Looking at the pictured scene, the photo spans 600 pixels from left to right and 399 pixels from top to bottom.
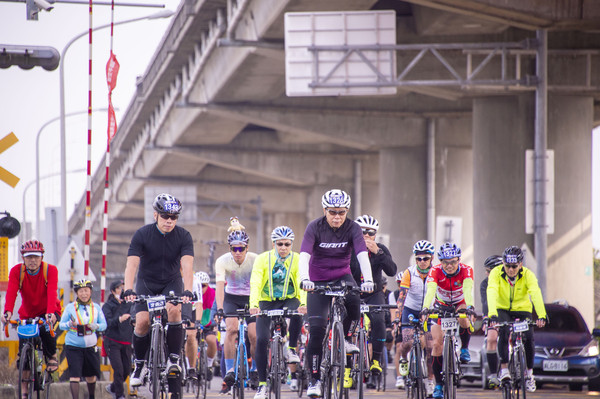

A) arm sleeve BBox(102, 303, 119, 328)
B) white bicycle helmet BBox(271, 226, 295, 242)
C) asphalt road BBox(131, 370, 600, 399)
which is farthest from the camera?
asphalt road BBox(131, 370, 600, 399)

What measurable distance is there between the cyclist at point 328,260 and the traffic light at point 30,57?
4748 millimetres

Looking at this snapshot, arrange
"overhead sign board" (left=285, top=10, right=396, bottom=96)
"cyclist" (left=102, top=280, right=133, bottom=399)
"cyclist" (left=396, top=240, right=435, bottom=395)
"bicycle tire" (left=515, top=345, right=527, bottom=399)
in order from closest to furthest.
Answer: "bicycle tire" (left=515, top=345, right=527, bottom=399), "cyclist" (left=396, top=240, right=435, bottom=395), "cyclist" (left=102, top=280, right=133, bottom=399), "overhead sign board" (left=285, top=10, right=396, bottom=96)

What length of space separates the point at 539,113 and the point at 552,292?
16.9 ft

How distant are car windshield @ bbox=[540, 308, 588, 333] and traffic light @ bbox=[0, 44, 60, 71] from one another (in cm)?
941

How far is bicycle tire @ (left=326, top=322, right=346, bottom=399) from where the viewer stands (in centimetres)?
1155

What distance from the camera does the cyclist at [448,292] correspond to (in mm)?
13984

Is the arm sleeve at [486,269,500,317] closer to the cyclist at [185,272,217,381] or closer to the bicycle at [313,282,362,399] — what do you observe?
the bicycle at [313,282,362,399]

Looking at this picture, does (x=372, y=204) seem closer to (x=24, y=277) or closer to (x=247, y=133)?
(x=247, y=133)

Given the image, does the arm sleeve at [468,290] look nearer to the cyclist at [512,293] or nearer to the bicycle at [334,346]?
the cyclist at [512,293]

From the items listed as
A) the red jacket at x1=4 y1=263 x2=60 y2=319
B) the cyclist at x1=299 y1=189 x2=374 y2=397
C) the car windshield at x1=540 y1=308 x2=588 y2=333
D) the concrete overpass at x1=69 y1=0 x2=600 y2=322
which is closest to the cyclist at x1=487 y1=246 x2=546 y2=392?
the cyclist at x1=299 y1=189 x2=374 y2=397

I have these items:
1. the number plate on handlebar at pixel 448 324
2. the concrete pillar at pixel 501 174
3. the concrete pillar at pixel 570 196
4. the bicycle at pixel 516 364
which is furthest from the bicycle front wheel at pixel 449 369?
the concrete pillar at pixel 501 174

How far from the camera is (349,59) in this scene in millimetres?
28297

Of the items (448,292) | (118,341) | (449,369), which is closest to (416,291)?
(448,292)

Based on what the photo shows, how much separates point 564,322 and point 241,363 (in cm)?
803
